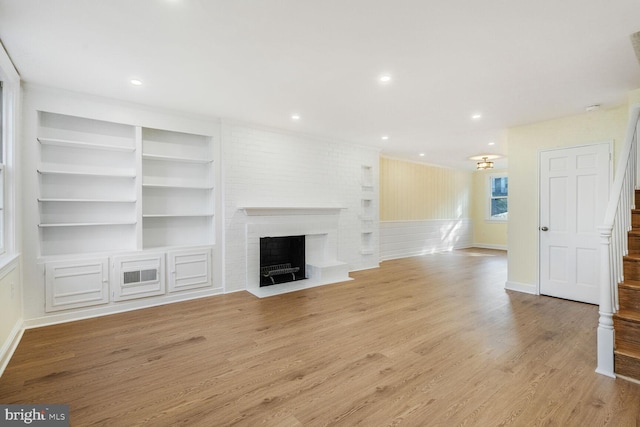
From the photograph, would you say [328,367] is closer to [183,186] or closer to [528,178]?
[183,186]

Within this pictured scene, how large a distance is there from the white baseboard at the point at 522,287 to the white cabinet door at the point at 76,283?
566cm

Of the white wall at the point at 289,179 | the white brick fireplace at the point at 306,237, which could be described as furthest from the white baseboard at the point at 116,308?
the white brick fireplace at the point at 306,237

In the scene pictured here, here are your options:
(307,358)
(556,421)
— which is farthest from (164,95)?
(556,421)

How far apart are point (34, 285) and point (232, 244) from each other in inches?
88.9

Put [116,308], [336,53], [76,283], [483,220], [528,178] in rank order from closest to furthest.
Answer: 1. [336,53]
2. [76,283]
3. [116,308]
4. [528,178]
5. [483,220]

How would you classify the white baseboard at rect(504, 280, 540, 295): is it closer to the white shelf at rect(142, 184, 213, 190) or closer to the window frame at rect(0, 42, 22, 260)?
Answer: the white shelf at rect(142, 184, 213, 190)

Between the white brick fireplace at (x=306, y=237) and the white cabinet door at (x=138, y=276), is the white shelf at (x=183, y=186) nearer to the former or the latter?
the white brick fireplace at (x=306, y=237)

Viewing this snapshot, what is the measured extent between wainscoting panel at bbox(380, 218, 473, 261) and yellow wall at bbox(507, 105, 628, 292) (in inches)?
123

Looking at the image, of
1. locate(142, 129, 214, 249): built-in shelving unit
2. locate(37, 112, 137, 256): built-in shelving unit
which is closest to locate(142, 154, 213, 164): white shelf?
locate(142, 129, 214, 249): built-in shelving unit

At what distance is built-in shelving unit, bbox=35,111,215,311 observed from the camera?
142 inches

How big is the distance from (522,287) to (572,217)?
123 cm

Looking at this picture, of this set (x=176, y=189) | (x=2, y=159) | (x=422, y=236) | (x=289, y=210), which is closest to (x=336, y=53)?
(x=289, y=210)

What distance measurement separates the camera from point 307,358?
2.66 m

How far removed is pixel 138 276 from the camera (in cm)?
396
